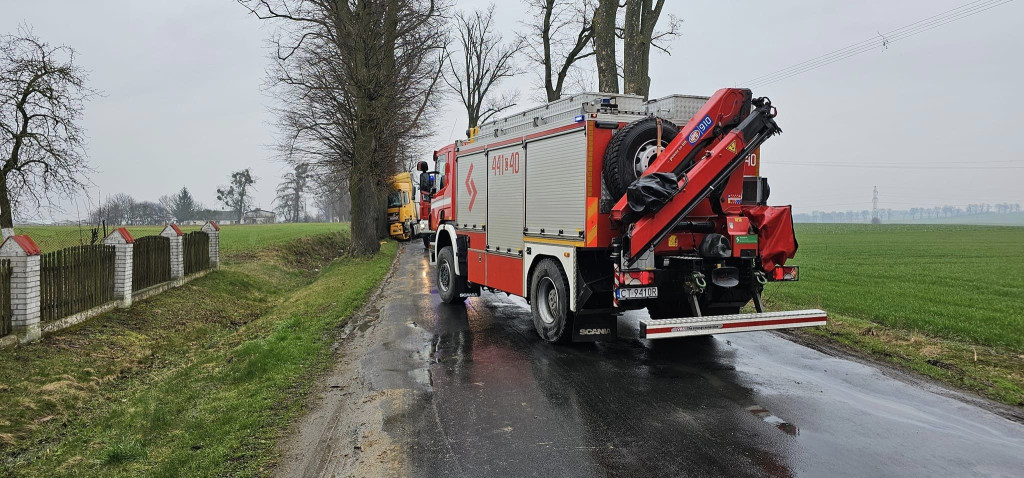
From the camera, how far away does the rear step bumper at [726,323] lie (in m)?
6.39

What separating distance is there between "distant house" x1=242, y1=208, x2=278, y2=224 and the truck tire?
356 ft

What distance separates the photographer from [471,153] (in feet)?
35.6

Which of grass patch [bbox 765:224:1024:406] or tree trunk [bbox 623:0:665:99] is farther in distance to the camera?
tree trunk [bbox 623:0:665:99]

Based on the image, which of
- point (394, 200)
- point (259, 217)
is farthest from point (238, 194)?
point (394, 200)

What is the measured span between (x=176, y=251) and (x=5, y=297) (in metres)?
6.33

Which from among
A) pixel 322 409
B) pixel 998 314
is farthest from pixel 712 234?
pixel 998 314

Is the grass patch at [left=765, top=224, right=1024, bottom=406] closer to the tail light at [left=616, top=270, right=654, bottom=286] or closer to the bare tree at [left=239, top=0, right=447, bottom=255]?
the tail light at [left=616, top=270, right=654, bottom=286]

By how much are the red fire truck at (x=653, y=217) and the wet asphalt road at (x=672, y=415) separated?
1.86 feet

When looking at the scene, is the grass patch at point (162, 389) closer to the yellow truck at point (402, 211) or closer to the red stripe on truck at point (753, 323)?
the red stripe on truck at point (753, 323)

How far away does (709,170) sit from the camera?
22.7ft

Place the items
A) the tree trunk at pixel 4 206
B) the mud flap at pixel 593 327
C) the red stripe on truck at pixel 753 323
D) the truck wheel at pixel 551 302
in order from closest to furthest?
the red stripe on truck at pixel 753 323 → the mud flap at pixel 593 327 → the truck wheel at pixel 551 302 → the tree trunk at pixel 4 206

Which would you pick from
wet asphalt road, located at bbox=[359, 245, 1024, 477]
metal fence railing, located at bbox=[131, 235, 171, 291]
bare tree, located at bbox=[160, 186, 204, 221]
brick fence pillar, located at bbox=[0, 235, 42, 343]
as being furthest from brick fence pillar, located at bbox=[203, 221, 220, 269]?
bare tree, located at bbox=[160, 186, 204, 221]

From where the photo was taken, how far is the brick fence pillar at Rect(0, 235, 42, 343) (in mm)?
7941

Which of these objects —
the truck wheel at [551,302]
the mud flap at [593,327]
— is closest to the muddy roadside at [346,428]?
the truck wheel at [551,302]
